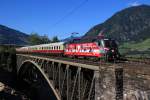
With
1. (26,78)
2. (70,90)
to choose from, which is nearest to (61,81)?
(70,90)

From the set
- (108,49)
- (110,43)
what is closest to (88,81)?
(108,49)

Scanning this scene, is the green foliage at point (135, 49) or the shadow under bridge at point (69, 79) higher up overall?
the green foliage at point (135, 49)

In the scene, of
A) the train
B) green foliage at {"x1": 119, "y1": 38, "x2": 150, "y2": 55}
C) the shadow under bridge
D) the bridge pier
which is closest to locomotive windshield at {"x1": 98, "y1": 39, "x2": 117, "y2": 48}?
the train

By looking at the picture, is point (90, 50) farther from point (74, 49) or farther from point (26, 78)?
point (26, 78)

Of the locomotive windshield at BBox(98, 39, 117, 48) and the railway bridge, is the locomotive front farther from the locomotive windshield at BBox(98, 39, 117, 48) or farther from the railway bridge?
the railway bridge

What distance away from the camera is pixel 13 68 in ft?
366

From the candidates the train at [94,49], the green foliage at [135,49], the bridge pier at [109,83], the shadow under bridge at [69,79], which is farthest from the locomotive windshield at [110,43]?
the bridge pier at [109,83]

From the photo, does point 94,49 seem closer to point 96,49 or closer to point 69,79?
point 96,49

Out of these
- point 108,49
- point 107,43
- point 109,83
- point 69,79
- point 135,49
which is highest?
point 135,49

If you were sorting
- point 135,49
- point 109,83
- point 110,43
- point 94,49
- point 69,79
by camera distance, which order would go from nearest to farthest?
point 109,83
point 69,79
point 110,43
point 94,49
point 135,49

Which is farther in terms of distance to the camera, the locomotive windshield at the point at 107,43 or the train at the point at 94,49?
the locomotive windshield at the point at 107,43

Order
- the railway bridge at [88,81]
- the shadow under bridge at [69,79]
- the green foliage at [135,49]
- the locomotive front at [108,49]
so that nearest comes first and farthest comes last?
A: the railway bridge at [88,81]
the shadow under bridge at [69,79]
the locomotive front at [108,49]
the green foliage at [135,49]

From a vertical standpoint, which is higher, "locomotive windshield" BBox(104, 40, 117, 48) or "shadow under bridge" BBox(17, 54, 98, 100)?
"locomotive windshield" BBox(104, 40, 117, 48)

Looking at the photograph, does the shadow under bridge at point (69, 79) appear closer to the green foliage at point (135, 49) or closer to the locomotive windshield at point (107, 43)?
the locomotive windshield at point (107, 43)
